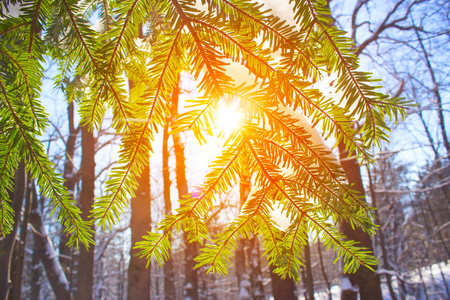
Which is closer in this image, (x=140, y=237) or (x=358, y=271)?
(x=358, y=271)

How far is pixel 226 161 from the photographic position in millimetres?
742

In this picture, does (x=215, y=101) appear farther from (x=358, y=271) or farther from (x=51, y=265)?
(x=51, y=265)

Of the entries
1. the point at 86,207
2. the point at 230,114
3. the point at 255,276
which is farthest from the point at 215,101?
the point at 255,276

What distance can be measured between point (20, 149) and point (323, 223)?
933 millimetres

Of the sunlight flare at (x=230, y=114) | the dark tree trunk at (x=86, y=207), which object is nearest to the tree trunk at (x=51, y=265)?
the dark tree trunk at (x=86, y=207)

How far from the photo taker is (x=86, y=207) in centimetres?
479

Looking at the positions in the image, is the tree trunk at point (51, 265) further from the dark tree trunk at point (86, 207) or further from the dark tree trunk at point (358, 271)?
the dark tree trunk at point (358, 271)

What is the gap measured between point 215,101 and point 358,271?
3.08 m

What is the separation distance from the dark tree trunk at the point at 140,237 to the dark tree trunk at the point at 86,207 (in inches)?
36.1

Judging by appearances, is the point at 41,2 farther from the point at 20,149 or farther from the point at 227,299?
the point at 227,299

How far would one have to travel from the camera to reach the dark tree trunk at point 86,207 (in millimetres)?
5082

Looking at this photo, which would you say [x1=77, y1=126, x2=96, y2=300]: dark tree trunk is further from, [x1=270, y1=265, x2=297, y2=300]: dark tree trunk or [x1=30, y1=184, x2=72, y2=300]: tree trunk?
[x1=270, y1=265, x2=297, y2=300]: dark tree trunk

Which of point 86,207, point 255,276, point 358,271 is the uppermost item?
point 86,207

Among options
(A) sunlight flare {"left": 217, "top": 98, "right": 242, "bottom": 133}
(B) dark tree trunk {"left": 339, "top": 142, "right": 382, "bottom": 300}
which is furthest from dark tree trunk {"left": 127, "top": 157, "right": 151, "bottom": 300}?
(A) sunlight flare {"left": 217, "top": 98, "right": 242, "bottom": 133}
